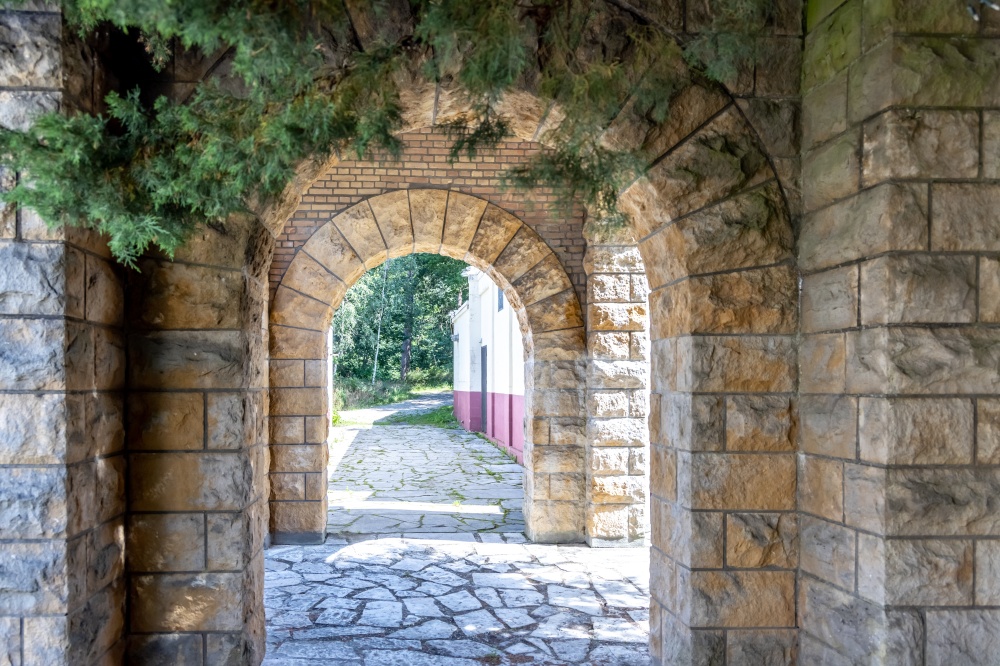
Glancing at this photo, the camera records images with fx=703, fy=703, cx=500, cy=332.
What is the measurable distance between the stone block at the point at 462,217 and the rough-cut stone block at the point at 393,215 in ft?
1.09

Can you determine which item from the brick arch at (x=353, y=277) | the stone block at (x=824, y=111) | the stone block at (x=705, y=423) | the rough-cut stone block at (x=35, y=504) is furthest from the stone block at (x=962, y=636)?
the brick arch at (x=353, y=277)

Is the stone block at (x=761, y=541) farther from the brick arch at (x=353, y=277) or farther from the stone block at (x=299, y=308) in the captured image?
the stone block at (x=299, y=308)

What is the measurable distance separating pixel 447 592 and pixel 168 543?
232 centimetres

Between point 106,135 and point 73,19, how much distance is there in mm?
335

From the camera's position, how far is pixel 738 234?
2.62 metres

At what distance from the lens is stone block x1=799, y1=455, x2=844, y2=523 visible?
2.38 meters

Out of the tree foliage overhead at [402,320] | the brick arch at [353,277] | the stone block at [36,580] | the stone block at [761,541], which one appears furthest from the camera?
the tree foliage overhead at [402,320]

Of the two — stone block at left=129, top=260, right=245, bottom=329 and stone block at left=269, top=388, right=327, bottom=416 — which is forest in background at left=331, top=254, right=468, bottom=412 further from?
stone block at left=129, top=260, right=245, bottom=329

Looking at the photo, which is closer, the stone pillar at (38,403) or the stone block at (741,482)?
the stone pillar at (38,403)

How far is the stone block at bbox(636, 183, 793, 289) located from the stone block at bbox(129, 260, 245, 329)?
1808 mm

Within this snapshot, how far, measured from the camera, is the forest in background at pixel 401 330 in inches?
1057

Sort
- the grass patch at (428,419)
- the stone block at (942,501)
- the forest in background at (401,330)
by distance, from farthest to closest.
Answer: the forest in background at (401,330) < the grass patch at (428,419) < the stone block at (942,501)

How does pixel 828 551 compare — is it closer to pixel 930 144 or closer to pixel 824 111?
pixel 930 144

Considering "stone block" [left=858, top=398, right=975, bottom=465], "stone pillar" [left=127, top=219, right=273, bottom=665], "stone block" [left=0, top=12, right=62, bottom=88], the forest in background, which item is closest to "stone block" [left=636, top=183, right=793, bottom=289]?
"stone block" [left=858, top=398, right=975, bottom=465]
